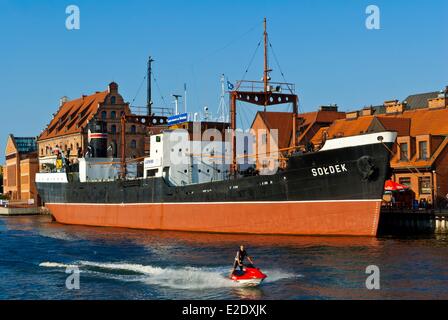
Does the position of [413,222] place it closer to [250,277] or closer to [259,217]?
[259,217]

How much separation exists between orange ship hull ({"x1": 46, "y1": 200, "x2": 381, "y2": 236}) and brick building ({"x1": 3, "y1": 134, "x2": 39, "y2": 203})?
182 feet

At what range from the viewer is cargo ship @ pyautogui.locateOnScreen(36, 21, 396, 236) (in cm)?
3975

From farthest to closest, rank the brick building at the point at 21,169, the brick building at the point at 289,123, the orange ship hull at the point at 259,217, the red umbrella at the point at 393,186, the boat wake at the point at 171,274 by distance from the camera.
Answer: the brick building at the point at 21,169
the brick building at the point at 289,123
the red umbrella at the point at 393,186
the orange ship hull at the point at 259,217
the boat wake at the point at 171,274

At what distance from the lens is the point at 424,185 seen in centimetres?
5284

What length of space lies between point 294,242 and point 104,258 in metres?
11.0

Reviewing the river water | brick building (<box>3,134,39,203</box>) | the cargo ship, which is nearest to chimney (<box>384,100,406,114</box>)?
the cargo ship

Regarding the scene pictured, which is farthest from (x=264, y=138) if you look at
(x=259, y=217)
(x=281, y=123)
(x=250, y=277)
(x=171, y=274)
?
(x=250, y=277)

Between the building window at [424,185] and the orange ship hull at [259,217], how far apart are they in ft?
46.8

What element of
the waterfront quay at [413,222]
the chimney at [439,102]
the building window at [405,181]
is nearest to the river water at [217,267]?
the waterfront quay at [413,222]

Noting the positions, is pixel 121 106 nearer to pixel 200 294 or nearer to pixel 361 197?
pixel 361 197

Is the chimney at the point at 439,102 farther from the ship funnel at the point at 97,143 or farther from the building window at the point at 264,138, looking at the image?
the ship funnel at the point at 97,143

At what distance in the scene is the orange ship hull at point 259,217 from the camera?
3994cm

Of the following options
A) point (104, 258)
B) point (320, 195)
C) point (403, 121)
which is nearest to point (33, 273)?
point (104, 258)

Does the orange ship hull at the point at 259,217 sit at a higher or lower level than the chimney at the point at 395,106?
lower
